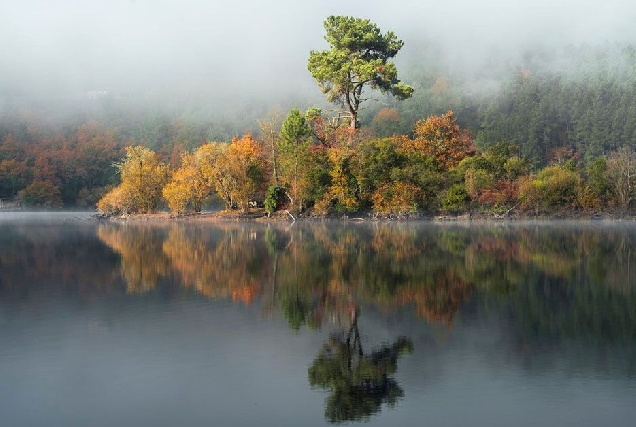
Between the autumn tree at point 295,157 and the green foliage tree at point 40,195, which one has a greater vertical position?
the autumn tree at point 295,157

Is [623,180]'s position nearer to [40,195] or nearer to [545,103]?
[545,103]

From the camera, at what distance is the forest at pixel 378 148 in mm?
50625

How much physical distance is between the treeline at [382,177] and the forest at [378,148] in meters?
0.12

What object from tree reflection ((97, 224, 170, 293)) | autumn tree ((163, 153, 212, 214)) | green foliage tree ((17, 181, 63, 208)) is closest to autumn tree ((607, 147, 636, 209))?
autumn tree ((163, 153, 212, 214))

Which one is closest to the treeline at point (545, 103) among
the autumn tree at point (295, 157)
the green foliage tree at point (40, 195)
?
Result: the autumn tree at point (295, 157)

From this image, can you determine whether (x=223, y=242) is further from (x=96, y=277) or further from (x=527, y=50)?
(x=527, y=50)

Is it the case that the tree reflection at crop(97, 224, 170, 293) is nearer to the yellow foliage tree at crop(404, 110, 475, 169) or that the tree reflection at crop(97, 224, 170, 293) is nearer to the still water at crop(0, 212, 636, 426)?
the still water at crop(0, 212, 636, 426)

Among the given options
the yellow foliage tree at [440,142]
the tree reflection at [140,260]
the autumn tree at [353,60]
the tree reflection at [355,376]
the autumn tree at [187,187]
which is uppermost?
the autumn tree at [353,60]

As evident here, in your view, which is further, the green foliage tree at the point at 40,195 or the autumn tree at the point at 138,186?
the green foliage tree at the point at 40,195

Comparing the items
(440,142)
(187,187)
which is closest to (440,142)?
(440,142)

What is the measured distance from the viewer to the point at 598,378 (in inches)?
338

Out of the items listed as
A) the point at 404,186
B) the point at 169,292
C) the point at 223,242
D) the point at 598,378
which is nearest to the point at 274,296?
the point at 169,292

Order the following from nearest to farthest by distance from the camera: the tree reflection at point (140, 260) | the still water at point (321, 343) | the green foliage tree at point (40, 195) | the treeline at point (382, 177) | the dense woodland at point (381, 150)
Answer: the still water at point (321, 343)
the tree reflection at point (140, 260)
the treeline at point (382, 177)
the dense woodland at point (381, 150)
the green foliage tree at point (40, 195)

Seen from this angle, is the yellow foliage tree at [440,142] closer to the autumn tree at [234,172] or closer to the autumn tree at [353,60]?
the autumn tree at [353,60]
